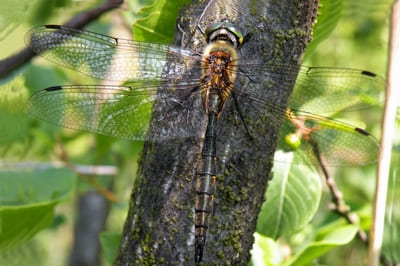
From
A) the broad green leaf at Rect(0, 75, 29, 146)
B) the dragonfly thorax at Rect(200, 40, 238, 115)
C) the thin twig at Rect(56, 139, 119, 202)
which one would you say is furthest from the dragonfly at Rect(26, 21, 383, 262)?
the thin twig at Rect(56, 139, 119, 202)

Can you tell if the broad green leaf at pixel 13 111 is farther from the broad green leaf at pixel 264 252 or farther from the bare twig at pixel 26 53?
the broad green leaf at pixel 264 252

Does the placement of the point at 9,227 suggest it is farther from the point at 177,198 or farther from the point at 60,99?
the point at 177,198

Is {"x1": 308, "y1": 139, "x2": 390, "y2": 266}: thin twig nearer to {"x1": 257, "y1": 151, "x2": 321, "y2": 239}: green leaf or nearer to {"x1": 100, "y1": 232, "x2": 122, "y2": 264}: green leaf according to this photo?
{"x1": 257, "y1": 151, "x2": 321, "y2": 239}: green leaf

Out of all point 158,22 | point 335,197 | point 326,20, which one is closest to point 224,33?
point 158,22

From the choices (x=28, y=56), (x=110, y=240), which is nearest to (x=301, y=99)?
(x=110, y=240)

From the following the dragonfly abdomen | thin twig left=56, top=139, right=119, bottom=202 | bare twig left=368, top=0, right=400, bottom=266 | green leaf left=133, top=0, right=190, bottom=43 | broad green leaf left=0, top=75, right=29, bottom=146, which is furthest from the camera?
thin twig left=56, top=139, right=119, bottom=202

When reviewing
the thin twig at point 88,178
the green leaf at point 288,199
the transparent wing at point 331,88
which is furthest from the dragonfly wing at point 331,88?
the thin twig at point 88,178
